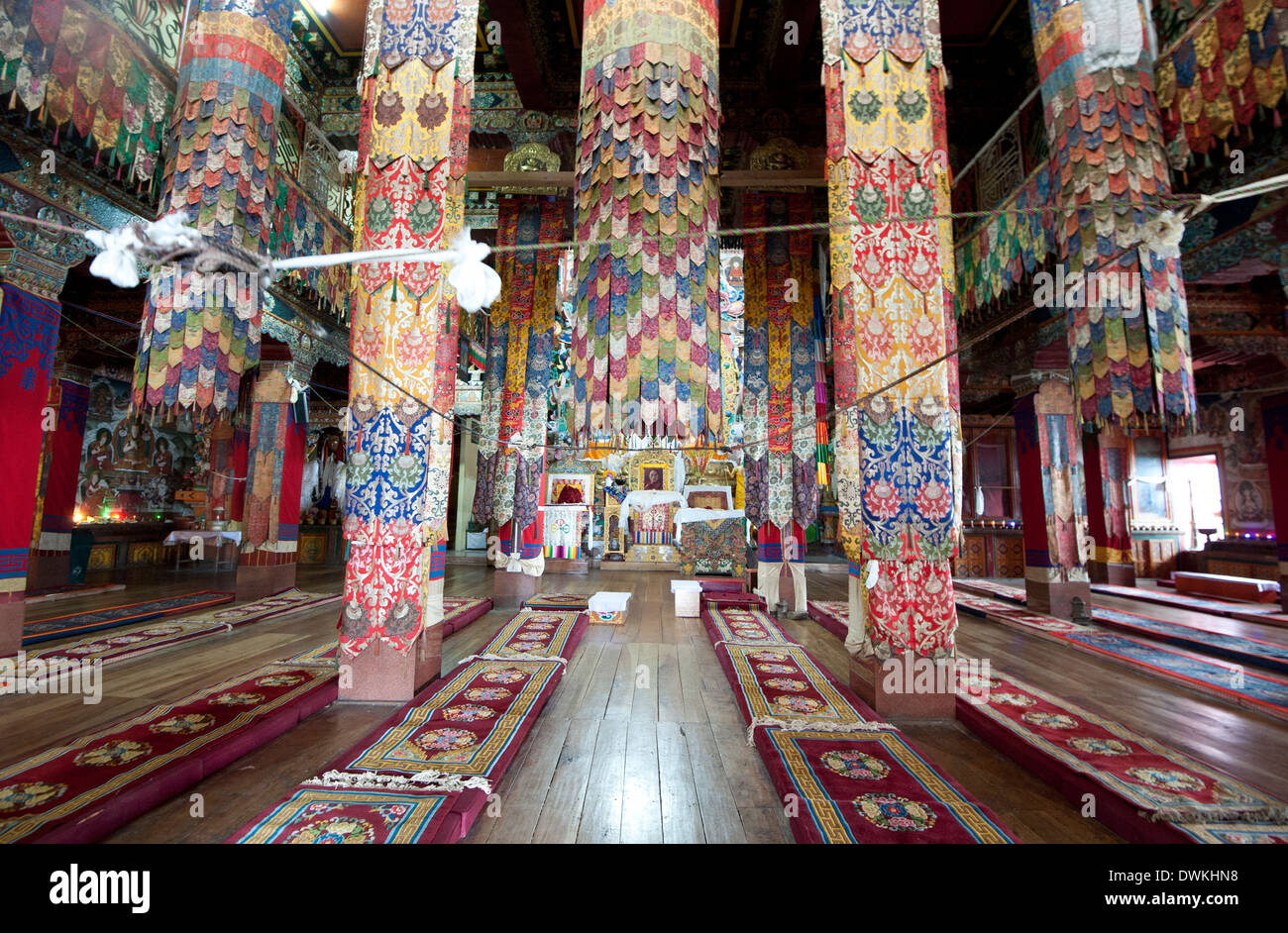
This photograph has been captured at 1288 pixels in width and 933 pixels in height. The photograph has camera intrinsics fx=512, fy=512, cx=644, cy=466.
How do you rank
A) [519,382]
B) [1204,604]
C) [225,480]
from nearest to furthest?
[1204,604], [519,382], [225,480]

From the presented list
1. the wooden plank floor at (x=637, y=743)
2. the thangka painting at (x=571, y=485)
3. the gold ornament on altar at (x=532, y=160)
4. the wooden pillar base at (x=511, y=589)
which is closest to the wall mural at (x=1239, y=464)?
the wooden plank floor at (x=637, y=743)

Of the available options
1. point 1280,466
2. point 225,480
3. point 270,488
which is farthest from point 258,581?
point 1280,466

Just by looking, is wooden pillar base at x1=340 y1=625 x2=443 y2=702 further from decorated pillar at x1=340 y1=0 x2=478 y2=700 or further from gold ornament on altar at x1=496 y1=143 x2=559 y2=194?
gold ornament on altar at x1=496 y1=143 x2=559 y2=194

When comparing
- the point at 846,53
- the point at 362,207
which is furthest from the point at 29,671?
the point at 846,53

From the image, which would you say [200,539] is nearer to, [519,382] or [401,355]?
[519,382]

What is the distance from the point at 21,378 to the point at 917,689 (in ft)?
20.6

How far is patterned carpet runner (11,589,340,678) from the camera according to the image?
3.47 m

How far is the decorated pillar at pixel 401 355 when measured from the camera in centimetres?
282

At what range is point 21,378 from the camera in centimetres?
369

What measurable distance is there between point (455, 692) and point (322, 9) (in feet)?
24.2

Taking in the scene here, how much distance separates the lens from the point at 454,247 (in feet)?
4.65

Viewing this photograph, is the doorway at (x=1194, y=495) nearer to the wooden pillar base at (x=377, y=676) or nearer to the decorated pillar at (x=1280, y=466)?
the decorated pillar at (x=1280, y=466)
